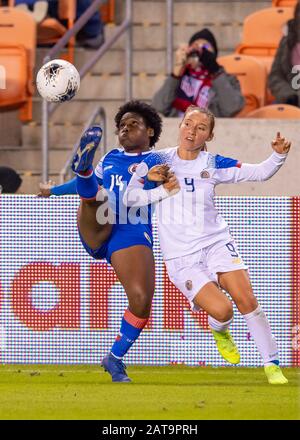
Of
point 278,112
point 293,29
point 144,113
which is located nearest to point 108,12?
point 293,29

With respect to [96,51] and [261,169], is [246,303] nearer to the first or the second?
[261,169]

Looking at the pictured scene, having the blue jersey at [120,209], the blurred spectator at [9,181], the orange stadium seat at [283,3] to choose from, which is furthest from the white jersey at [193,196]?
the orange stadium seat at [283,3]

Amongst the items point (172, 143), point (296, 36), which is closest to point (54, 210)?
point (172, 143)

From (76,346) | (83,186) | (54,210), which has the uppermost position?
(83,186)

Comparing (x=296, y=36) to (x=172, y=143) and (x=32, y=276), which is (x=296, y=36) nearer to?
(x=172, y=143)

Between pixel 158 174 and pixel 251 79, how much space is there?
5326 mm

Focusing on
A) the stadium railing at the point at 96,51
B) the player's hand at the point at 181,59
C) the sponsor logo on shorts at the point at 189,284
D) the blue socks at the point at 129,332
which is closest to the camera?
the sponsor logo on shorts at the point at 189,284

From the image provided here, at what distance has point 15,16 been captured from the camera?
1470cm

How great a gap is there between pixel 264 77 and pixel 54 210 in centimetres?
395

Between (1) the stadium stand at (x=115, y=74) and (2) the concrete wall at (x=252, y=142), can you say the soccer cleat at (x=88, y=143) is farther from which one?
(1) the stadium stand at (x=115, y=74)

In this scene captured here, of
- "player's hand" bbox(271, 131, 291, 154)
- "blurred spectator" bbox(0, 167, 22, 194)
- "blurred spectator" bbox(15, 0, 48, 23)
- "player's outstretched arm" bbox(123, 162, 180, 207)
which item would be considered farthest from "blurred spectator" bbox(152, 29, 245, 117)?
"player's hand" bbox(271, 131, 291, 154)

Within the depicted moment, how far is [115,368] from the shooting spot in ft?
33.4

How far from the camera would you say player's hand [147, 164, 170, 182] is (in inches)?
379

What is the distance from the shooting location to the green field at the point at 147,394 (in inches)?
333
